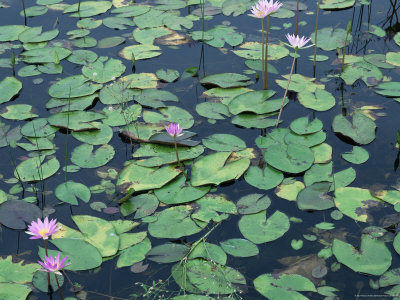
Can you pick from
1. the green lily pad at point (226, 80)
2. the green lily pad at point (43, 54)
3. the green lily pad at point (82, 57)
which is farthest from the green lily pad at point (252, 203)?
the green lily pad at point (43, 54)

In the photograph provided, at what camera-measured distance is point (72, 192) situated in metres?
3.04

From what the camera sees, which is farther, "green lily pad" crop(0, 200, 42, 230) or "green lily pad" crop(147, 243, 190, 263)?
"green lily pad" crop(0, 200, 42, 230)

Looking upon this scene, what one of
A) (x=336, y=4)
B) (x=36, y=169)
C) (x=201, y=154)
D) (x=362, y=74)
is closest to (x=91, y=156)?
(x=36, y=169)

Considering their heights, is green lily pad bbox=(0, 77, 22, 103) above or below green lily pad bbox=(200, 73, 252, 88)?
below

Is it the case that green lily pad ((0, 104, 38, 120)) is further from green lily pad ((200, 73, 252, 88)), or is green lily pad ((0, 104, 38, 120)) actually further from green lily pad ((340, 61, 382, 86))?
green lily pad ((340, 61, 382, 86))

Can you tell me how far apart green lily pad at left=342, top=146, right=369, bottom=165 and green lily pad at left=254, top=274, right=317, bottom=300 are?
0.97 meters

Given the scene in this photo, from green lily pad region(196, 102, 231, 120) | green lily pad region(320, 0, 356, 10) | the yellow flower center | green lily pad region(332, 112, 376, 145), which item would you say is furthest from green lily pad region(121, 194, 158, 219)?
green lily pad region(320, 0, 356, 10)

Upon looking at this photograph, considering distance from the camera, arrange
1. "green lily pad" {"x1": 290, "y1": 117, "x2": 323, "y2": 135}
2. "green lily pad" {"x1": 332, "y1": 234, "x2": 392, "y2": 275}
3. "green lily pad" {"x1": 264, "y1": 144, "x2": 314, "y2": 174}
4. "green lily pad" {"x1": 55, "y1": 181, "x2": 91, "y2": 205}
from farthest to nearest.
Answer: "green lily pad" {"x1": 290, "y1": 117, "x2": 323, "y2": 135}
"green lily pad" {"x1": 264, "y1": 144, "x2": 314, "y2": 174}
"green lily pad" {"x1": 55, "y1": 181, "x2": 91, "y2": 205}
"green lily pad" {"x1": 332, "y1": 234, "x2": 392, "y2": 275}

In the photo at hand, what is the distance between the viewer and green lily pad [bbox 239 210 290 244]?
271 cm

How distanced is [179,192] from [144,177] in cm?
25

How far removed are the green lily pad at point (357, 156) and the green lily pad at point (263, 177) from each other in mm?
442

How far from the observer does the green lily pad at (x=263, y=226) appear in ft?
8.88

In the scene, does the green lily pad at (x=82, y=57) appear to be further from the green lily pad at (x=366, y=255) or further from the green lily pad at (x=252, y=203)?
the green lily pad at (x=366, y=255)

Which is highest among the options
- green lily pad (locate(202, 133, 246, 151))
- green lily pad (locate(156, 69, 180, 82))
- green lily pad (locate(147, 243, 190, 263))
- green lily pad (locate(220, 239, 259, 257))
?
green lily pad (locate(156, 69, 180, 82))
